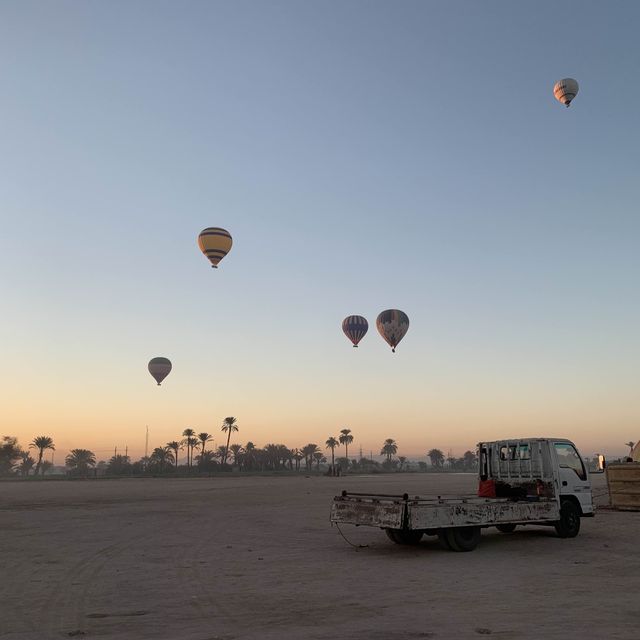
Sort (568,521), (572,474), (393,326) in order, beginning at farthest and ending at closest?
(393,326), (572,474), (568,521)

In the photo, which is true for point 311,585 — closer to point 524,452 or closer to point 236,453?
point 524,452

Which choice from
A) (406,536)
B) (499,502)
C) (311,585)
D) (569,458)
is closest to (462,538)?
(499,502)

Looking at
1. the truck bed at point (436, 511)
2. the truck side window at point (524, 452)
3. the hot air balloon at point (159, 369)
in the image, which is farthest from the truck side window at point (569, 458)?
the hot air balloon at point (159, 369)

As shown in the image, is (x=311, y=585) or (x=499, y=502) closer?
(x=311, y=585)

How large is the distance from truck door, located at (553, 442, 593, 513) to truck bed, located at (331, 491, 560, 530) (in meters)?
0.91

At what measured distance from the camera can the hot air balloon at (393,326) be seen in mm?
55938

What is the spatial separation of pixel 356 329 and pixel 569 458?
4355 centimetres

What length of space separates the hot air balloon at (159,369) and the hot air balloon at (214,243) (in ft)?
93.6

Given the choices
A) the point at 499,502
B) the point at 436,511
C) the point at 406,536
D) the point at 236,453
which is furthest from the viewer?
the point at 236,453

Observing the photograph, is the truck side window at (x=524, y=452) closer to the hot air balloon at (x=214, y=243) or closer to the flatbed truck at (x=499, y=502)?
the flatbed truck at (x=499, y=502)

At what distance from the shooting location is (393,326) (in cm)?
5597

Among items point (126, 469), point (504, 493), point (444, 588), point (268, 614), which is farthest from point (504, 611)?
point (126, 469)

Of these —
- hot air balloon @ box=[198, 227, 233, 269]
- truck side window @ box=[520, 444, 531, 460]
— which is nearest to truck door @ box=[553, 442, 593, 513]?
truck side window @ box=[520, 444, 531, 460]

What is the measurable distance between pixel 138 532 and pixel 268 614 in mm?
12434
